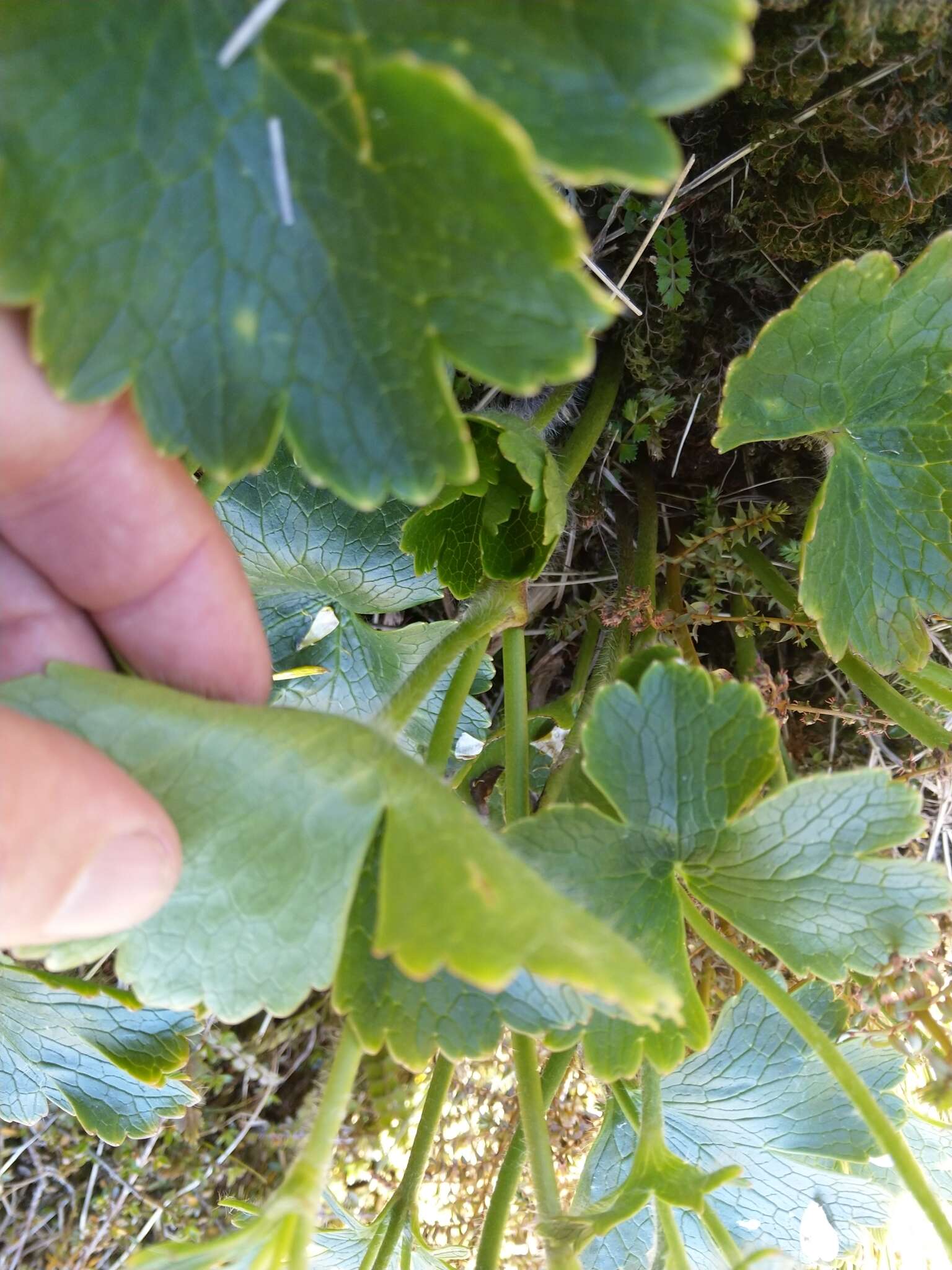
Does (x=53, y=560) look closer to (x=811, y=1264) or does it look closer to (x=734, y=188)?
(x=734, y=188)

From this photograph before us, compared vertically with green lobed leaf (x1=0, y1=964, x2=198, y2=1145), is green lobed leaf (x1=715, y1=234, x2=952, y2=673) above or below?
above

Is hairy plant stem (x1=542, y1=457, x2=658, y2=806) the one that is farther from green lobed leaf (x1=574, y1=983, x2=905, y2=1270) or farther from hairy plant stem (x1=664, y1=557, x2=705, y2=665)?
green lobed leaf (x1=574, y1=983, x2=905, y2=1270)

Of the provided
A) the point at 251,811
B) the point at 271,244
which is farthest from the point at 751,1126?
the point at 271,244

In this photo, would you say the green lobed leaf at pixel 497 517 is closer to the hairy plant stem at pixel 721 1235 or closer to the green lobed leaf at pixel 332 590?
the green lobed leaf at pixel 332 590

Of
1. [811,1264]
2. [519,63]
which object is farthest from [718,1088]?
[519,63]

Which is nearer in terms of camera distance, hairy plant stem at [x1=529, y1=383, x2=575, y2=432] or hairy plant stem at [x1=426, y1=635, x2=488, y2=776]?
hairy plant stem at [x1=426, y1=635, x2=488, y2=776]

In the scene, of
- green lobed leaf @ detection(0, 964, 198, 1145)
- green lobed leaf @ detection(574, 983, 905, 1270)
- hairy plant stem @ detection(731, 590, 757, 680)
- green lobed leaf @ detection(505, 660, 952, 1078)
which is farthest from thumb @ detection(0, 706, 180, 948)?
hairy plant stem @ detection(731, 590, 757, 680)

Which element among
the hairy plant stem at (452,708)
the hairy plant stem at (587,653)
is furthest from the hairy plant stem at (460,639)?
the hairy plant stem at (587,653)
